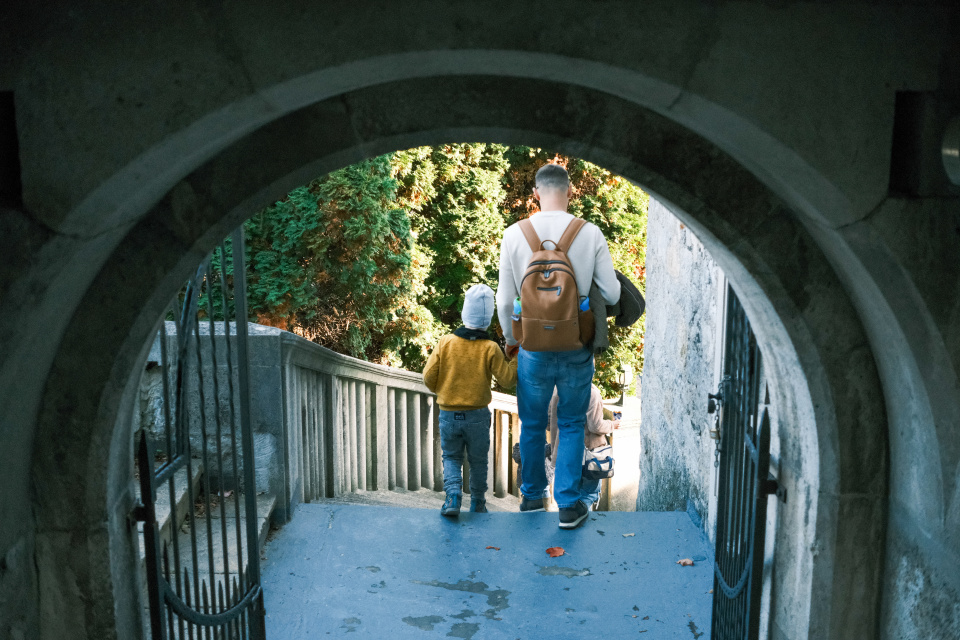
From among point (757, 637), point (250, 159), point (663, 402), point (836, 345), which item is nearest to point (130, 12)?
point (250, 159)

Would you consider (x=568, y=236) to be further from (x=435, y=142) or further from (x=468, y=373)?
(x=435, y=142)

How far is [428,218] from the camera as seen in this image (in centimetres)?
1292

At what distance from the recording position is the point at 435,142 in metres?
2.30

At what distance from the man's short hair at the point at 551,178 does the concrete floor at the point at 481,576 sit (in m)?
1.83

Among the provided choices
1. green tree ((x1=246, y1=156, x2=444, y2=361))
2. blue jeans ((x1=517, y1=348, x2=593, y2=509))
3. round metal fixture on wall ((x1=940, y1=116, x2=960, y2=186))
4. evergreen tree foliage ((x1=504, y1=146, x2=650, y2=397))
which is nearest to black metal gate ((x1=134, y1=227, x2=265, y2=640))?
blue jeans ((x1=517, y1=348, x2=593, y2=509))

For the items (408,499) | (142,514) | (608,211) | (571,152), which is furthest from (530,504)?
(608,211)

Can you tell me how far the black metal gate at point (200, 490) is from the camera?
8.20 ft

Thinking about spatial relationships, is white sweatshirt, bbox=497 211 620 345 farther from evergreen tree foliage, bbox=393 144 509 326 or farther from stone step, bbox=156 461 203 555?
evergreen tree foliage, bbox=393 144 509 326

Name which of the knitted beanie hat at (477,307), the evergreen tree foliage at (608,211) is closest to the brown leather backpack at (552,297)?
the knitted beanie hat at (477,307)

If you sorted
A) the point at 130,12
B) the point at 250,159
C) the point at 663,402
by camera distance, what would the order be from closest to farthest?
the point at 130,12 < the point at 250,159 < the point at 663,402

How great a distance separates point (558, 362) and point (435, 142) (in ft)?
7.07

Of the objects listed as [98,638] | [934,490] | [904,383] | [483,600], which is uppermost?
[904,383]

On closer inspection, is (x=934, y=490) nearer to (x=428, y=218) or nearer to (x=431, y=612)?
(x=431, y=612)

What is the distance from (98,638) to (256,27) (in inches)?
66.0
